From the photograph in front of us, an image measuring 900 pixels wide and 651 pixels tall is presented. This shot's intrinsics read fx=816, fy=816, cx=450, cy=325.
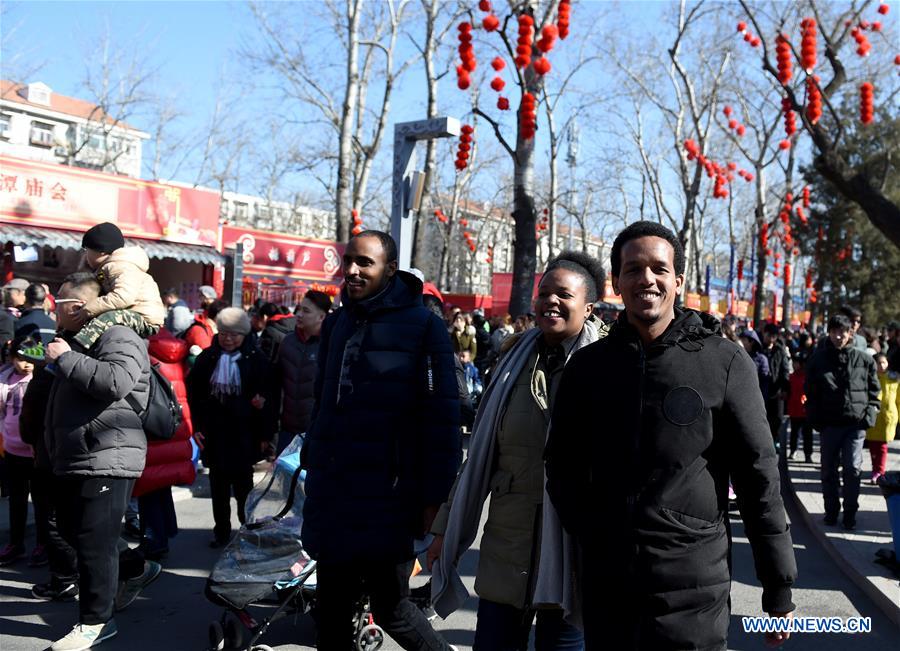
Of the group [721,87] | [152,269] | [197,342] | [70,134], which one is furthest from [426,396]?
[70,134]

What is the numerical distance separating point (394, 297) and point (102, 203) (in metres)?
14.0

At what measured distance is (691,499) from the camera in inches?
84.8

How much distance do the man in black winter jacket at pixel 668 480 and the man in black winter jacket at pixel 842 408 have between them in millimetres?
5279

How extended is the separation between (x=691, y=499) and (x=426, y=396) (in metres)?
1.20

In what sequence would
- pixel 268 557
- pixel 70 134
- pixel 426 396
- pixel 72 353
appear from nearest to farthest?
pixel 426 396
pixel 72 353
pixel 268 557
pixel 70 134

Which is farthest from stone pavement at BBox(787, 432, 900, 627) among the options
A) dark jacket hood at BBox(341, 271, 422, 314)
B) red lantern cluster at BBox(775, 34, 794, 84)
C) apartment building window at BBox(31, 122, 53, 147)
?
apartment building window at BBox(31, 122, 53, 147)

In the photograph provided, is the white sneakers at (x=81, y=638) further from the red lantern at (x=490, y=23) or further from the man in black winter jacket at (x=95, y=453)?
the red lantern at (x=490, y=23)

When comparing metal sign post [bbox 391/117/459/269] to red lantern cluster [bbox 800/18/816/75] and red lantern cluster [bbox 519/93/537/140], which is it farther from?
red lantern cluster [bbox 800/18/816/75]

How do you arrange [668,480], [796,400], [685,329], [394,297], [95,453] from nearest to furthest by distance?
[668,480] → [685,329] → [394,297] → [95,453] → [796,400]

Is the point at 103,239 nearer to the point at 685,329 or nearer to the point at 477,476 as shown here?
the point at 477,476

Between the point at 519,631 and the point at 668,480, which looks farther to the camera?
the point at 519,631

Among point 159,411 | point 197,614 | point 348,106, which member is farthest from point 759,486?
point 348,106

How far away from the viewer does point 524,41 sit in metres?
13.0

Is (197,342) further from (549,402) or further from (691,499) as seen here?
(691,499)
